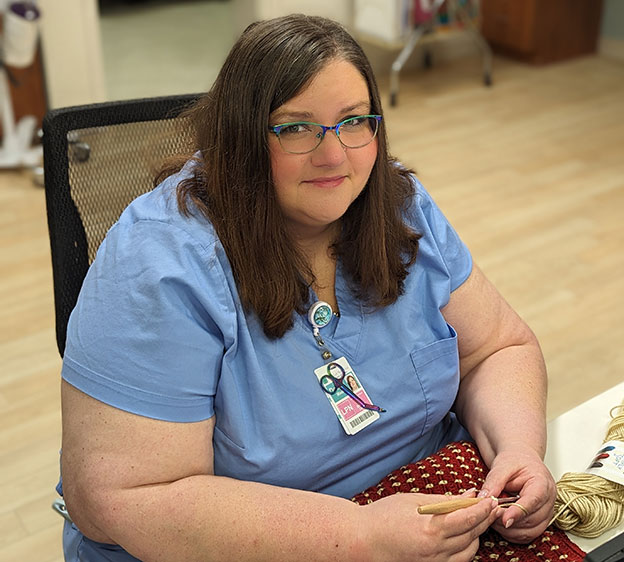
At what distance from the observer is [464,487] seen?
1241mm

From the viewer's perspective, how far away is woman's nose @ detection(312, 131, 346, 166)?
1.19 m

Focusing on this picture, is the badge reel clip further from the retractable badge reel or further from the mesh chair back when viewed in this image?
the mesh chair back

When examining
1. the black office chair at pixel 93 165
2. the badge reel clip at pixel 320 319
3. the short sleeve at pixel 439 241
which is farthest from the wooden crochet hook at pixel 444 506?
the black office chair at pixel 93 165

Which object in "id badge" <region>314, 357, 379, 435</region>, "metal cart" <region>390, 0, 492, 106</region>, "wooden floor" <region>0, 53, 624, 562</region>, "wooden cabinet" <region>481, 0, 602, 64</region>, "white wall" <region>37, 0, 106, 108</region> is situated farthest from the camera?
"wooden cabinet" <region>481, 0, 602, 64</region>

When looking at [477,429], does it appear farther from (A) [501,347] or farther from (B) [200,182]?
(B) [200,182]

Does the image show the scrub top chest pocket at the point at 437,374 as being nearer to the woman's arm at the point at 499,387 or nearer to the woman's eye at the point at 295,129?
the woman's arm at the point at 499,387

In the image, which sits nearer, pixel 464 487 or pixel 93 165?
pixel 464 487

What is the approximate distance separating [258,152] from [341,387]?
351mm

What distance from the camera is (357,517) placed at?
1150mm

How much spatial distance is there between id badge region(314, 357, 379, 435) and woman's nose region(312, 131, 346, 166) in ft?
0.94

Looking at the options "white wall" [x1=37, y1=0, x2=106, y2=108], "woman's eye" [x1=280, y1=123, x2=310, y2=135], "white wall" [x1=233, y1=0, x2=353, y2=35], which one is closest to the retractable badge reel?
"woman's eye" [x1=280, y1=123, x2=310, y2=135]

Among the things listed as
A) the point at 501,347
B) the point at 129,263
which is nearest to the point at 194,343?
the point at 129,263

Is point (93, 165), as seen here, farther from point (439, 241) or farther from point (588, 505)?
point (588, 505)

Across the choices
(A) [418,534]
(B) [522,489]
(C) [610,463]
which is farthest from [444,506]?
(C) [610,463]
